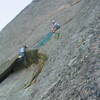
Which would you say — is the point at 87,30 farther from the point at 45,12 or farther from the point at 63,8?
the point at 45,12

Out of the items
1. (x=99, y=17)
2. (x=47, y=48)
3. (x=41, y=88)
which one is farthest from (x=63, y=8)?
(x=41, y=88)

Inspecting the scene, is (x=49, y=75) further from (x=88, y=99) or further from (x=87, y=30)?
(x=88, y=99)

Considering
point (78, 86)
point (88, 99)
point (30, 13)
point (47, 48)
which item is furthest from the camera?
point (30, 13)

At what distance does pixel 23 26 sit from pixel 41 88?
823 cm

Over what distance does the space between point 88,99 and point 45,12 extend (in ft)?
32.9

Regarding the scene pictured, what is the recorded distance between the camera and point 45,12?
46.0 ft

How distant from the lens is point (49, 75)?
6.42 meters

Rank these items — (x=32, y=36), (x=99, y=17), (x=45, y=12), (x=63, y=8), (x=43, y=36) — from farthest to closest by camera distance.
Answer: (x=45, y=12) → (x=63, y=8) → (x=32, y=36) → (x=43, y=36) → (x=99, y=17)

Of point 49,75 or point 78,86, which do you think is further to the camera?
point 49,75

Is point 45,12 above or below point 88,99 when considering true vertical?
below

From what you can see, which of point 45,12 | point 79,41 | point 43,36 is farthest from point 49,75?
point 45,12

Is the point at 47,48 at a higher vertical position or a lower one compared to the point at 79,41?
lower

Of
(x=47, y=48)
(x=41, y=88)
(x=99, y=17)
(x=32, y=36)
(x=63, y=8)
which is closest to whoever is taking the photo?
(x=41, y=88)

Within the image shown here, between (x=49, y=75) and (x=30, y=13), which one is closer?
(x=49, y=75)
